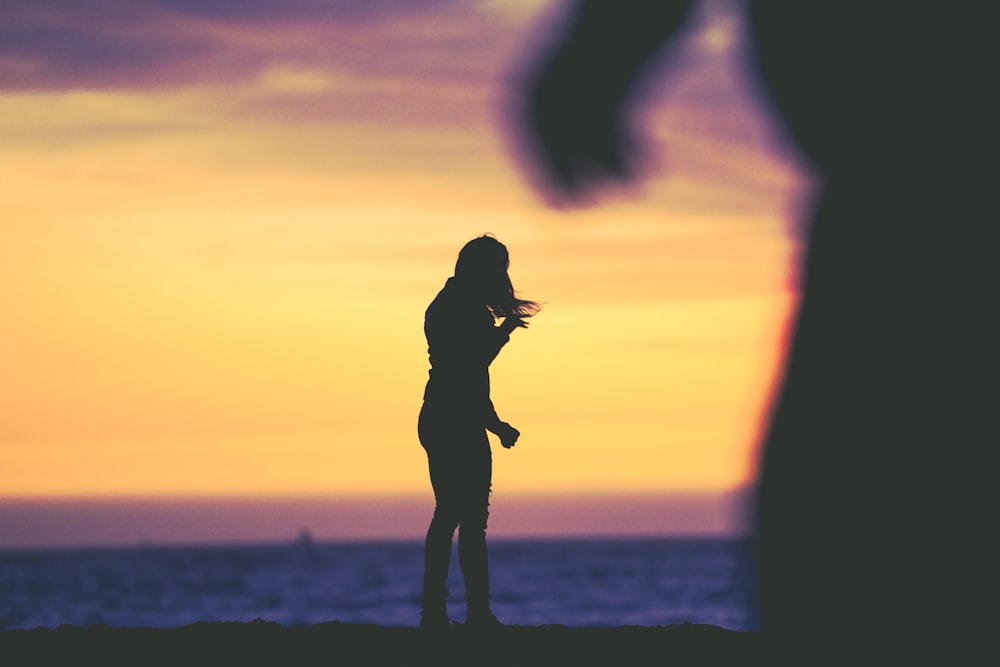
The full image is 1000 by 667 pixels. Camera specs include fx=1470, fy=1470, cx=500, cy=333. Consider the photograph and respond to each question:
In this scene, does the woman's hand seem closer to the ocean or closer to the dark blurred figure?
the dark blurred figure

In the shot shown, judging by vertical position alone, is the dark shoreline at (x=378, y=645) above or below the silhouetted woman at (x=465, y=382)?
below

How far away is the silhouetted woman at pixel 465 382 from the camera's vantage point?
5.89 metres

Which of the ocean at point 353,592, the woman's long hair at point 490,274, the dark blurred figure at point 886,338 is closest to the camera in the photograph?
the dark blurred figure at point 886,338

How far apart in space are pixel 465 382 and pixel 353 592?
1898 inches

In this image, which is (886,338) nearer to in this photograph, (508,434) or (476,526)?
(508,434)

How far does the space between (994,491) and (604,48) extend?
0.85 m

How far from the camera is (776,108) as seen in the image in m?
2.05

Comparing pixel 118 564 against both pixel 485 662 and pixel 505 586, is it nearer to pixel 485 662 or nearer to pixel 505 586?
pixel 505 586

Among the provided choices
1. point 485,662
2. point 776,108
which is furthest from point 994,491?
point 485,662

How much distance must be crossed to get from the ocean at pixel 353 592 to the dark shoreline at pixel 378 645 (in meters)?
18.3

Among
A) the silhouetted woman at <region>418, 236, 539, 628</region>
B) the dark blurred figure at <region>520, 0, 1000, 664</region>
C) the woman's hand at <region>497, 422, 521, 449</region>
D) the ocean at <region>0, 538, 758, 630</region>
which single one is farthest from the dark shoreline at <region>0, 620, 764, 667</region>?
the ocean at <region>0, 538, 758, 630</region>

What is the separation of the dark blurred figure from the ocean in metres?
23.3

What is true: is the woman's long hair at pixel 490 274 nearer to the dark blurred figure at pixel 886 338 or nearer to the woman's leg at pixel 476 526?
the woman's leg at pixel 476 526

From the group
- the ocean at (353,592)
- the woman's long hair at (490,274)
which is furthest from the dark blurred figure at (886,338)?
the ocean at (353,592)
